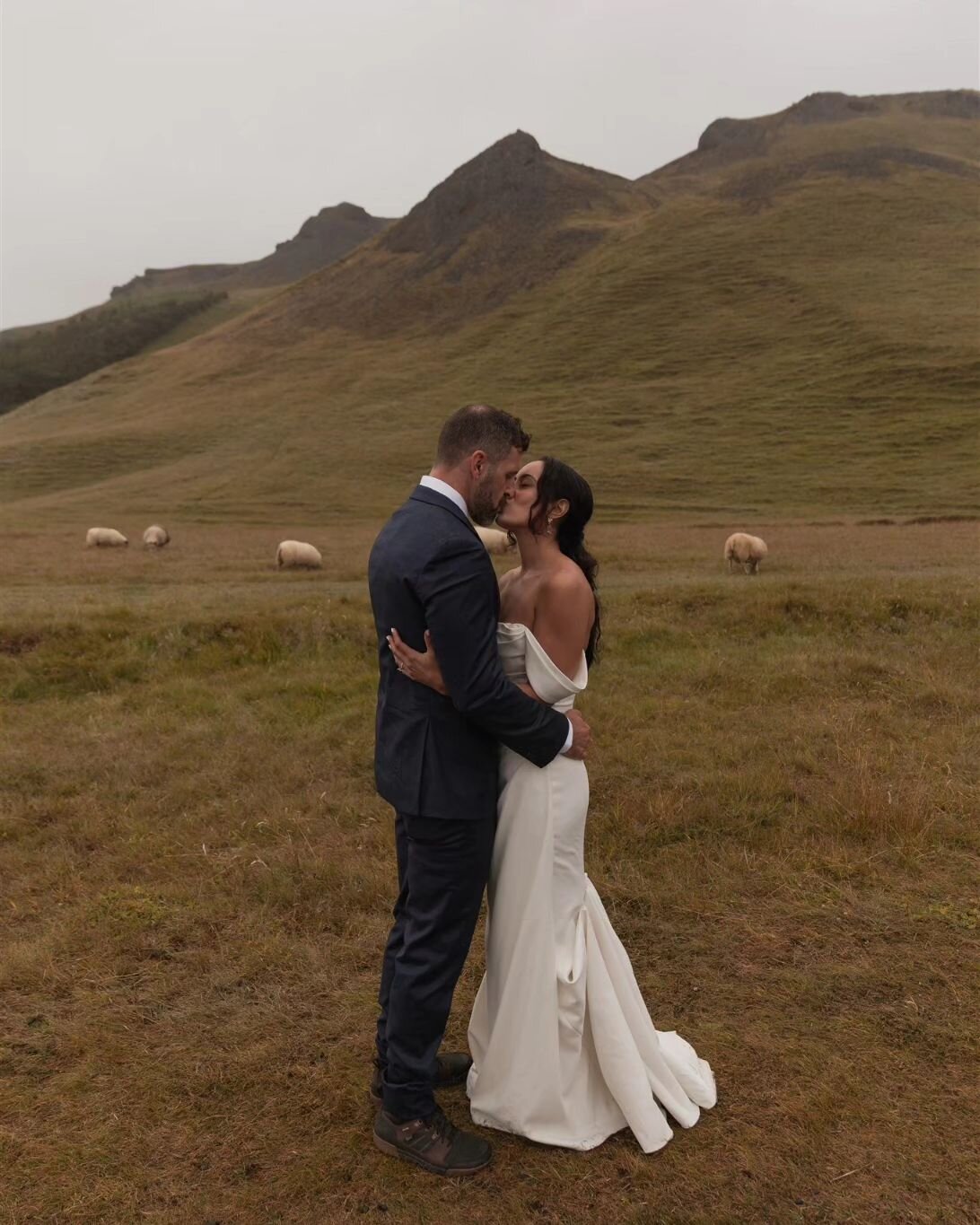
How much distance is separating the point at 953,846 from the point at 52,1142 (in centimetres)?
605

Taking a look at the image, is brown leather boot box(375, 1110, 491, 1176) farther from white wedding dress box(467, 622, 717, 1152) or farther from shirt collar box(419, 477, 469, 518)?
shirt collar box(419, 477, 469, 518)

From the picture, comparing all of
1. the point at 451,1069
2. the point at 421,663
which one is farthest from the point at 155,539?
the point at 421,663

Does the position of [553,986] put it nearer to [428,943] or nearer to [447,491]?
[428,943]

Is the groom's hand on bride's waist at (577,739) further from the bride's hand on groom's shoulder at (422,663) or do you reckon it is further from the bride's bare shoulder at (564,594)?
the bride's hand on groom's shoulder at (422,663)

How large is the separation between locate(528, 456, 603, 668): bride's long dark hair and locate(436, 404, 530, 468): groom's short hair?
0.67ft

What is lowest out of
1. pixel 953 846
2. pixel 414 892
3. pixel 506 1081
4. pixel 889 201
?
pixel 953 846

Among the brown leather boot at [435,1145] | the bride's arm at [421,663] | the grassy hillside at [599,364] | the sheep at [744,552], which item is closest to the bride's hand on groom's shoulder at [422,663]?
the bride's arm at [421,663]

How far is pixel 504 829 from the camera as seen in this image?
12.7 ft

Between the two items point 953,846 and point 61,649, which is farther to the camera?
point 61,649

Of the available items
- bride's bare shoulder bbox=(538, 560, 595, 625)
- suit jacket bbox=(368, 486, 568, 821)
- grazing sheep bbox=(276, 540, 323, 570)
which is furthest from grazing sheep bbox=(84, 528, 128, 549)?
bride's bare shoulder bbox=(538, 560, 595, 625)

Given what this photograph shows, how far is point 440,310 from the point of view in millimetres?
99812

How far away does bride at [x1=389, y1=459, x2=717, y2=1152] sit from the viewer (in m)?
3.75

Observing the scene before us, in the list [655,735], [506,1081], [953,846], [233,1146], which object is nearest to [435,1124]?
[506,1081]

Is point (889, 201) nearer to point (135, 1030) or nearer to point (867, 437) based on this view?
point (867, 437)
